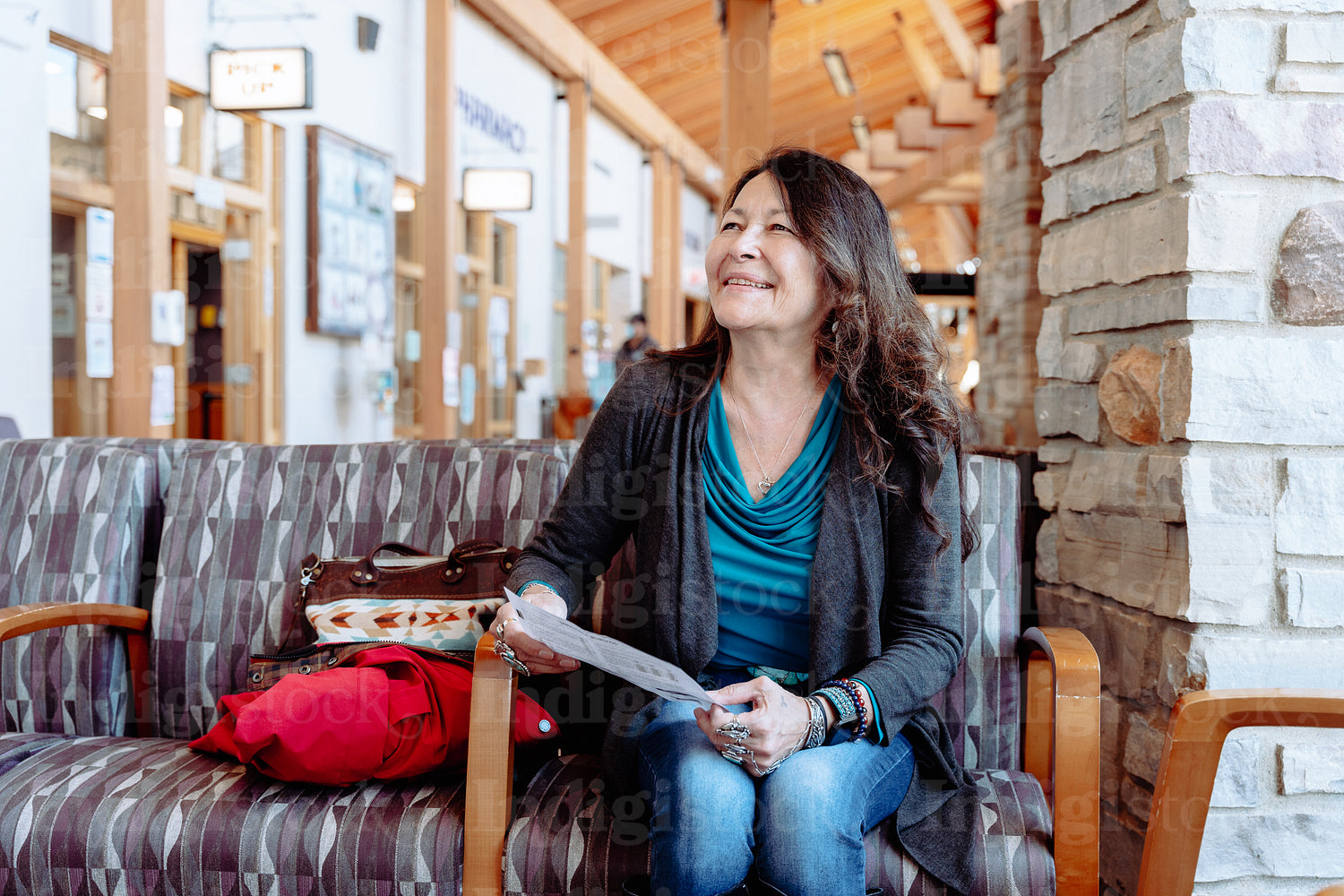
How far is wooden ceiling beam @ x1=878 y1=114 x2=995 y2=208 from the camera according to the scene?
8.16 m

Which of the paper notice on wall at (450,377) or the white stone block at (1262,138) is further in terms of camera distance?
the paper notice on wall at (450,377)

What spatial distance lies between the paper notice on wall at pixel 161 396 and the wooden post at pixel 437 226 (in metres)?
2.59

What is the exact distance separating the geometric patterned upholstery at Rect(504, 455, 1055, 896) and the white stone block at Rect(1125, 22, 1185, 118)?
0.64 m

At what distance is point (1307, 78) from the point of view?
163cm

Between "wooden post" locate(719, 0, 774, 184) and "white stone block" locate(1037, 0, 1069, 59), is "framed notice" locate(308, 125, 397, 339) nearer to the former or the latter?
"wooden post" locate(719, 0, 774, 184)

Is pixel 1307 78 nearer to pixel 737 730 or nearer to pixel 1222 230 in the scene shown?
pixel 1222 230

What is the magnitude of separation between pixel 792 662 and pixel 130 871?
1.02m

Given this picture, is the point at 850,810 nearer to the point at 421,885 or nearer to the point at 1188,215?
the point at 421,885

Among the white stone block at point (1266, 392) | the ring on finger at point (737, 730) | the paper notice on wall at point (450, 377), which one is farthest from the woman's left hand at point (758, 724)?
the paper notice on wall at point (450, 377)

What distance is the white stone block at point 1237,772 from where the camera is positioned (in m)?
1.63

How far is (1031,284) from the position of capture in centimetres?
343

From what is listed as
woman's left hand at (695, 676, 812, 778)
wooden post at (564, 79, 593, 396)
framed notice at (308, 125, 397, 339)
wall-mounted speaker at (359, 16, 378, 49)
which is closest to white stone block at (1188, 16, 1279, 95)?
woman's left hand at (695, 676, 812, 778)

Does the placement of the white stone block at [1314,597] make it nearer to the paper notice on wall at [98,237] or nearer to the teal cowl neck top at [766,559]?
the teal cowl neck top at [766,559]

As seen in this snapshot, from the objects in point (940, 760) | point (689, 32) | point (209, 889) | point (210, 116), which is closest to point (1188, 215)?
point (940, 760)
